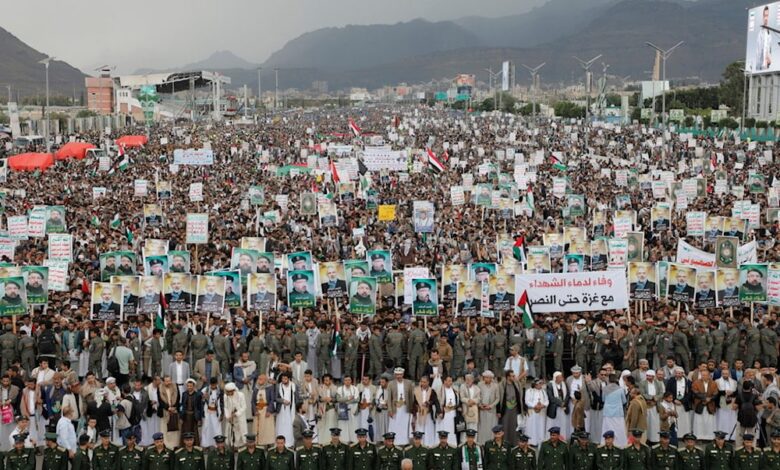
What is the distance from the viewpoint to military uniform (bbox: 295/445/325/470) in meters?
12.6

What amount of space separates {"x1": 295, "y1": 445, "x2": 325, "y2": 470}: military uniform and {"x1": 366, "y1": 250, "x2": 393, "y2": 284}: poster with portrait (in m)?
8.66

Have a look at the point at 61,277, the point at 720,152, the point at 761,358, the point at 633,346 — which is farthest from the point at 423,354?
the point at 720,152

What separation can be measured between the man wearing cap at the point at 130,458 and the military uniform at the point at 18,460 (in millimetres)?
955

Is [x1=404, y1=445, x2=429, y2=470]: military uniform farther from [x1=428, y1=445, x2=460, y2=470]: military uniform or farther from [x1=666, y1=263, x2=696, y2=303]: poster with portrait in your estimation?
[x1=666, y1=263, x2=696, y2=303]: poster with portrait

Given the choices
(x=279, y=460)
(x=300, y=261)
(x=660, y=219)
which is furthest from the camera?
(x=660, y=219)

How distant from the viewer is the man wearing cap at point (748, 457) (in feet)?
40.8

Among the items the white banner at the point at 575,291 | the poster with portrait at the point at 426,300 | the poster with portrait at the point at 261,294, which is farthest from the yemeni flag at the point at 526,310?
the poster with portrait at the point at 261,294

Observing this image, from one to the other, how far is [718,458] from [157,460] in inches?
238

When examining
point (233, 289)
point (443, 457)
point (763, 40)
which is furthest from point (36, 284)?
point (763, 40)

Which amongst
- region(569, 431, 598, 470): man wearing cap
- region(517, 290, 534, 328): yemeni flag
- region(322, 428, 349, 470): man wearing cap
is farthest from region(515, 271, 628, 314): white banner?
region(322, 428, 349, 470): man wearing cap

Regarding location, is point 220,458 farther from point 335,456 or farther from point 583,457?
point 583,457

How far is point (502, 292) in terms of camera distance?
18.3 metres

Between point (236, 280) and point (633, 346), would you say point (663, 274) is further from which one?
point (236, 280)

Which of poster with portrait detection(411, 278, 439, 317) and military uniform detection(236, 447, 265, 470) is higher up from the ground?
poster with portrait detection(411, 278, 439, 317)
